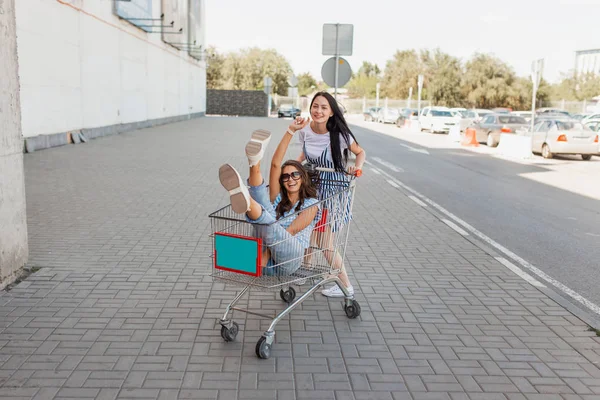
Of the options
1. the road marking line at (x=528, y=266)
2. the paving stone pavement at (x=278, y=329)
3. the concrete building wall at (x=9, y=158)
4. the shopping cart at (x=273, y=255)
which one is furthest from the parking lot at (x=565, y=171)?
the concrete building wall at (x=9, y=158)

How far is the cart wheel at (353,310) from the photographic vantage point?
4688 mm

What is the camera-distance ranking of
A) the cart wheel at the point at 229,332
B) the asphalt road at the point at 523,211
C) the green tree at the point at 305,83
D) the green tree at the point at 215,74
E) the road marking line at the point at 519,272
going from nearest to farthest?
the cart wheel at the point at 229,332, the road marking line at the point at 519,272, the asphalt road at the point at 523,211, the green tree at the point at 215,74, the green tree at the point at 305,83

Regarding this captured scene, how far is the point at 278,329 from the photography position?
14.7 ft

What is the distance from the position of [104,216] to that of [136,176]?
418cm

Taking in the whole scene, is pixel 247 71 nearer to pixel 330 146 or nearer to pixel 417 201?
pixel 417 201

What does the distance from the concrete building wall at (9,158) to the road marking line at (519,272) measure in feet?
16.4

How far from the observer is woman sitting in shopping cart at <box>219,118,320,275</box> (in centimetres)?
363

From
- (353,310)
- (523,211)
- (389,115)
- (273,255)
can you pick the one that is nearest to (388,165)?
(523,211)

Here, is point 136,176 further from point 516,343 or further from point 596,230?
point 516,343

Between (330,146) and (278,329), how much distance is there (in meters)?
1.57

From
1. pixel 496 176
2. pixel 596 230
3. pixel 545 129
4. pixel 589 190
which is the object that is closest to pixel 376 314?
pixel 596 230

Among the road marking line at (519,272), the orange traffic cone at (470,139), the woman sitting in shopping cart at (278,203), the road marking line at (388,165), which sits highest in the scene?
the woman sitting in shopping cart at (278,203)

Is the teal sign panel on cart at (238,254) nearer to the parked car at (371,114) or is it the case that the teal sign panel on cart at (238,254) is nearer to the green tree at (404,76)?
the parked car at (371,114)

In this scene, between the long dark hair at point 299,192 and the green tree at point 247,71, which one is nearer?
the long dark hair at point 299,192
